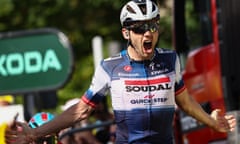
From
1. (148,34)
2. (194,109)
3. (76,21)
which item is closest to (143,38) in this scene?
(148,34)

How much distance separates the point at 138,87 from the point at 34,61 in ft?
9.48

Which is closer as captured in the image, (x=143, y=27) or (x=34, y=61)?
(x=143, y=27)

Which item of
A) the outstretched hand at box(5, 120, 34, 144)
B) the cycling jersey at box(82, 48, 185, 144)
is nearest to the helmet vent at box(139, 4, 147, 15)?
the cycling jersey at box(82, 48, 185, 144)

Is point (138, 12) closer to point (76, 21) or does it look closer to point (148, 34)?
point (148, 34)

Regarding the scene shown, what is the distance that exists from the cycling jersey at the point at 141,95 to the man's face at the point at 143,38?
0.06 m

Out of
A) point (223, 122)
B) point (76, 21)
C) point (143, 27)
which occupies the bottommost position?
point (76, 21)

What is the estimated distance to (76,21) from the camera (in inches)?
982

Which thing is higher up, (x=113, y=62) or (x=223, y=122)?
(x=113, y=62)

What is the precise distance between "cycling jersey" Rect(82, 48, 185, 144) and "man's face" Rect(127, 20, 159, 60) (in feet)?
0.20

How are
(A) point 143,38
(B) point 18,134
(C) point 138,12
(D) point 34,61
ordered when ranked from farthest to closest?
(D) point 34,61 < (C) point 138,12 < (A) point 143,38 < (B) point 18,134

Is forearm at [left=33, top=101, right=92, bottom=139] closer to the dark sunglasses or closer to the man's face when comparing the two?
the man's face

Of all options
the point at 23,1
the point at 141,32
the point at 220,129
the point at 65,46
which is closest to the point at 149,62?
the point at 141,32

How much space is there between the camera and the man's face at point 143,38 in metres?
6.71

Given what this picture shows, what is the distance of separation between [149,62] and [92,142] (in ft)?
13.9
